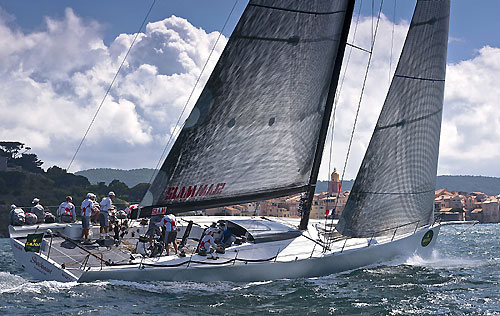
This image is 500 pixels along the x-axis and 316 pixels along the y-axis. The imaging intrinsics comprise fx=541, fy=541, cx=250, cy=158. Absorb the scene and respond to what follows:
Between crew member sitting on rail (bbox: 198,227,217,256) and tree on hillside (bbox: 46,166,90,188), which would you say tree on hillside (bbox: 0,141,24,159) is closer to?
tree on hillside (bbox: 46,166,90,188)

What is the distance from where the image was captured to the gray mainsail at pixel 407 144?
1543 cm

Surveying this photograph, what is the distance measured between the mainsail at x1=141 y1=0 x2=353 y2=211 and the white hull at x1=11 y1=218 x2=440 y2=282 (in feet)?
4.56

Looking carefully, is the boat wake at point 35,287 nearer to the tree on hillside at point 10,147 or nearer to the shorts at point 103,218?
the shorts at point 103,218

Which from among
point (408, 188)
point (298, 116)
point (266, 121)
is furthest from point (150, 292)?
point (408, 188)

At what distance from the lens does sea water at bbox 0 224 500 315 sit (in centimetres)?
970

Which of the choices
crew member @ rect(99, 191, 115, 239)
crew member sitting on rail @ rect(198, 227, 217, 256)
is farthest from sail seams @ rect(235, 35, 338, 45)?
crew member @ rect(99, 191, 115, 239)

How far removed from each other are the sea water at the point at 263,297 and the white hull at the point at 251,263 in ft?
0.62

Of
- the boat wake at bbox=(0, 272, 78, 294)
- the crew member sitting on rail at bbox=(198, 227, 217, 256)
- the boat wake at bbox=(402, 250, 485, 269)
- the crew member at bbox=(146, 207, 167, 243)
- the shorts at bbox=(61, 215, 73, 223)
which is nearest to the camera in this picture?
the boat wake at bbox=(0, 272, 78, 294)

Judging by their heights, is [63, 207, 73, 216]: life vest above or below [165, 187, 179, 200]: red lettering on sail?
below

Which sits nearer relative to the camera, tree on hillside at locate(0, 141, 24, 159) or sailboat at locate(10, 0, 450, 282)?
sailboat at locate(10, 0, 450, 282)

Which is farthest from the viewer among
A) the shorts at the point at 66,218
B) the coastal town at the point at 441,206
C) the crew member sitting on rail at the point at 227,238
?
the coastal town at the point at 441,206

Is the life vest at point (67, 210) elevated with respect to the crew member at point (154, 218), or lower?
lower

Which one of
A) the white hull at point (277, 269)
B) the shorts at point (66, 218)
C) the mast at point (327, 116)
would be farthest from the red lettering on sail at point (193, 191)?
the shorts at point (66, 218)

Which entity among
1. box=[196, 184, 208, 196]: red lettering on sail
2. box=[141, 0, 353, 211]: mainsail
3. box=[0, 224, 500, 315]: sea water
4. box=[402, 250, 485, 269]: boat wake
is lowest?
box=[0, 224, 500, 315]: sea water
